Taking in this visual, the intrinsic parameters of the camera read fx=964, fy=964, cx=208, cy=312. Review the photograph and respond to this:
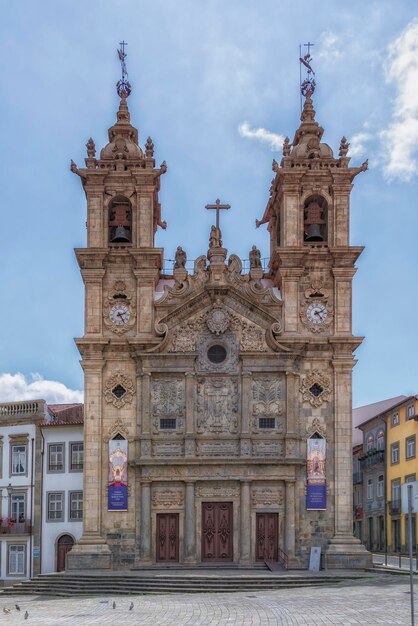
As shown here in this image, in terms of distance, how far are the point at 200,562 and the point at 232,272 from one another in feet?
40.2

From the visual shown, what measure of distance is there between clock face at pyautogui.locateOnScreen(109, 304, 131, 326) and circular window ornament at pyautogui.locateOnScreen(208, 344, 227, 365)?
12.8 feet

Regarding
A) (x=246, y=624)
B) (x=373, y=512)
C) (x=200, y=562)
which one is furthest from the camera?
(x=373, y=512)

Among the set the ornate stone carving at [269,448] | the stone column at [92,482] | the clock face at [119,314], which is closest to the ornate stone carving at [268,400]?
the ornate stone carving at [269,448]

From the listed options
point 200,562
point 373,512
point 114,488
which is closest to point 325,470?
point 200,562

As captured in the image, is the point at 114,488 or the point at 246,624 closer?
the point at 246,624

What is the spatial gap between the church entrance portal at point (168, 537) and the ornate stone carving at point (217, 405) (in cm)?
384

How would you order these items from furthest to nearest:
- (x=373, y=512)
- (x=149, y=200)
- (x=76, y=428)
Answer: (x=373, y=512) → (x=76, y=428) → (x=149, y=200)

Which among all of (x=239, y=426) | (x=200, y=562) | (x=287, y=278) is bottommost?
(x=200, y=562)

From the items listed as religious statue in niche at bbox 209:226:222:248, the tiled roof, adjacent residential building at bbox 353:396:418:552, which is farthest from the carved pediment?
adjacent residential building at bbox 353:396:418:552

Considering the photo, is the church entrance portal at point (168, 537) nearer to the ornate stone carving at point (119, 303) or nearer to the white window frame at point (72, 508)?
the white window frame at point (72, 508)

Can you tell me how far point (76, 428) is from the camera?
4712cm

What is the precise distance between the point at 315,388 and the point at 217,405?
4.24 m

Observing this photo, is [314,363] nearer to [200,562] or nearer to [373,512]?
[200,562]

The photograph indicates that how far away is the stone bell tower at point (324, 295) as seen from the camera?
4003 centimetres
